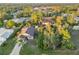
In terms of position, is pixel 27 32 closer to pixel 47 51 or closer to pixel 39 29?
pixel 39 29

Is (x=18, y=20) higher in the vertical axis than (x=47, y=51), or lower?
higher

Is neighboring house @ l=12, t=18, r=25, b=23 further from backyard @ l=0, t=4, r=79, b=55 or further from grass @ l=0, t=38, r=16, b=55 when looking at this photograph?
grass @ l=0, t=38, r=16, b=55

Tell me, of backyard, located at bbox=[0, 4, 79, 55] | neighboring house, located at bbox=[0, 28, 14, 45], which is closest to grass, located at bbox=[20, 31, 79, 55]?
backyard, located at bbox=[0, 4, 79, 55]

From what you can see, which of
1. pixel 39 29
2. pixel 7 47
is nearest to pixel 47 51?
pixel 39 29

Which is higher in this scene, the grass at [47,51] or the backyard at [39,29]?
the backyard at [39,29]

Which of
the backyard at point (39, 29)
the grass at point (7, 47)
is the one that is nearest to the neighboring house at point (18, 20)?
the backyard at point (39, 29)

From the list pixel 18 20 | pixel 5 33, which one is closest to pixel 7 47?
pixel 5 33

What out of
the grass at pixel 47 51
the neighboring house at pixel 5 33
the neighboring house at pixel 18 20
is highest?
the neighboring house at pixel 18 20

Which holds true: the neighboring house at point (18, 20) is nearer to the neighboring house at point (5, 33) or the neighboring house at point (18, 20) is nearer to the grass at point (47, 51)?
the neighboring house at point (5, 33)

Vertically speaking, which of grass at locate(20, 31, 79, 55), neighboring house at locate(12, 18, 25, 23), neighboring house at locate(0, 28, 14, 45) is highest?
neighboring house at locate(12, 18, 25, 23)

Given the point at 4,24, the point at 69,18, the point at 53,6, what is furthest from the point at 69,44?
the point at 4,24
